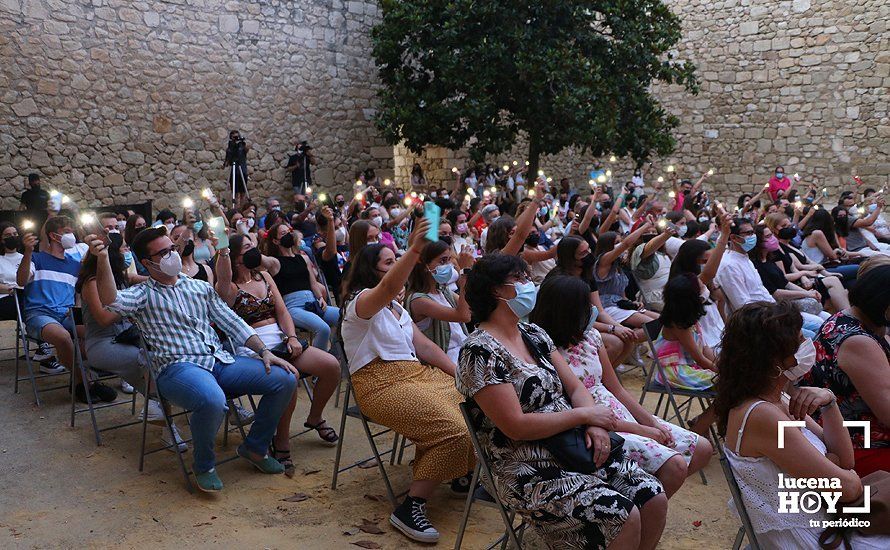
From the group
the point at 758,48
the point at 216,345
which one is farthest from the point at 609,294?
the point at 758,48

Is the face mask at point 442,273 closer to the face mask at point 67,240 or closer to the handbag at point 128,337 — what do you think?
the handbag at point 128,337

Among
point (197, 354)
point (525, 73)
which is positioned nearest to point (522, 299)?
point (197, 354)

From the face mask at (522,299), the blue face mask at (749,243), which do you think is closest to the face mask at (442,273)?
the face mask at (522,299)

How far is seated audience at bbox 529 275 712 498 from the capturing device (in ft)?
9.78

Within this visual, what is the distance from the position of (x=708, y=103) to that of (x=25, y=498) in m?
17.9

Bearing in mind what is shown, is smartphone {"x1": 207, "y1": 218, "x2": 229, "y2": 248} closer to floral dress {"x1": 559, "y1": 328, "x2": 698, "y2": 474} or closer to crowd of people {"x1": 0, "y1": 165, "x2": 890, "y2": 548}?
crowd of people {"x1": 0, "y1": 165, "x2": 890, "y2": 548}

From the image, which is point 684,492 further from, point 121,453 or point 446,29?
point 446,29

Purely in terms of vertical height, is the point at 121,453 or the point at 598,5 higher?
the point at 598,5

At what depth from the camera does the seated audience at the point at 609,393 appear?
2.98m

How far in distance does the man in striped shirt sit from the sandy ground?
225 mm

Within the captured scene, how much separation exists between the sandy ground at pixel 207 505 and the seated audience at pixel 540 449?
2.55ft

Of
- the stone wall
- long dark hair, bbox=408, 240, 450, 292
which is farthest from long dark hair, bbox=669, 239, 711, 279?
the stone wall

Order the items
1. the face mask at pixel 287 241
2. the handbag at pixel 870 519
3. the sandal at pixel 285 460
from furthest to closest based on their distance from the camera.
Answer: the face mask at pixel 287 241 < the sandal at pixel 285 460 < the handbag at pixel 870 519

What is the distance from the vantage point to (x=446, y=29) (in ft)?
42.5
